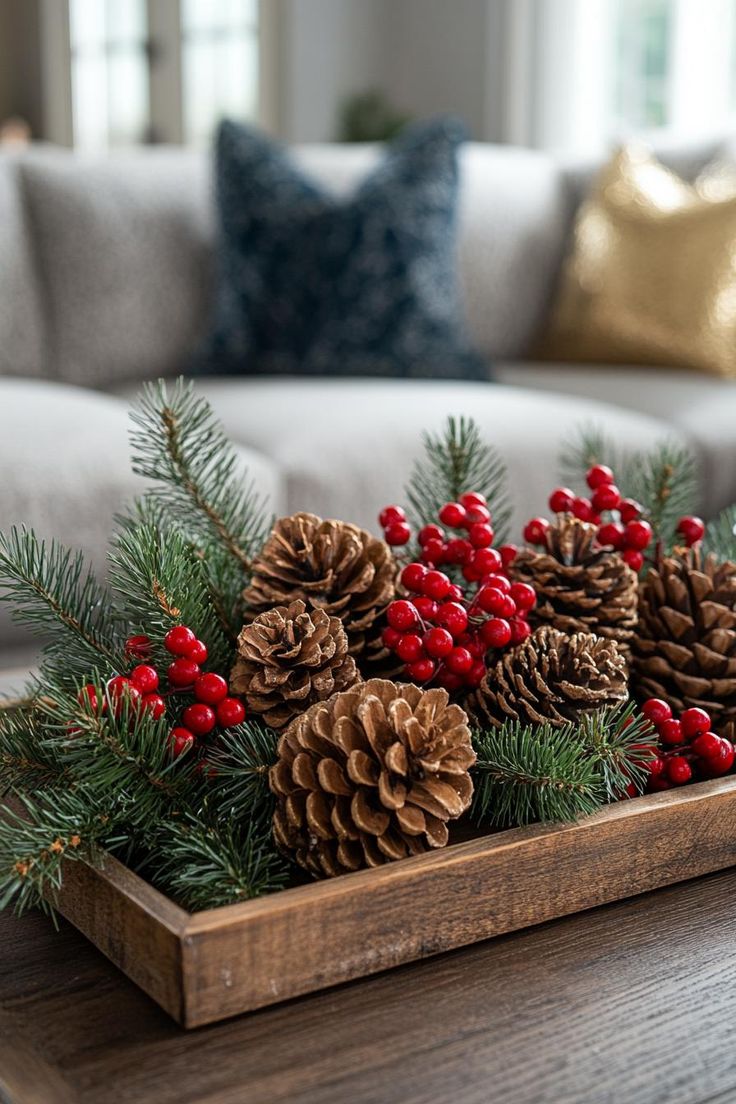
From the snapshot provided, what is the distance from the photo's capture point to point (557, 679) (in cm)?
66

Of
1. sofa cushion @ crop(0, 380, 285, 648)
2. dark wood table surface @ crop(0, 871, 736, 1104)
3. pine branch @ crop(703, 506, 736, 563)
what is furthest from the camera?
sofa cushion @ crop(0, 380, 285, 648)

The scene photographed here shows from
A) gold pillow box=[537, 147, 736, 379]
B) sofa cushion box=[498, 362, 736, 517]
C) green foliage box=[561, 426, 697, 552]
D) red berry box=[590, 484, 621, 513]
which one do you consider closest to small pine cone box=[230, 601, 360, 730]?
red berry box=[590, 484, 621, 513]

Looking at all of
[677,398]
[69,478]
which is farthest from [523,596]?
[677,398]

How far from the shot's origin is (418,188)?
7.29 feet

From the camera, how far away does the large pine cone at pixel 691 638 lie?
28.0 inches

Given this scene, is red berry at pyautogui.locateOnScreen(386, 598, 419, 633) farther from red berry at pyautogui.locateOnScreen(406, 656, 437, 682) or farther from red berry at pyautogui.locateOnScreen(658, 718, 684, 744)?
red berry at pyautogui.locateOnScreen(658, 718, 684, 744)

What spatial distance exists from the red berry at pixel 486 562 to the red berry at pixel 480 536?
2cm

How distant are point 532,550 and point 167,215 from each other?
1.69 meters

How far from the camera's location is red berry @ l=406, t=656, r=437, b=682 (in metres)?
0.66

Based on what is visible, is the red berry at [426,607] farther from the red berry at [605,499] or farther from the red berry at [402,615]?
the red berry at [605,499]

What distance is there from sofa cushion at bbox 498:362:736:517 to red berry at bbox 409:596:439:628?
1244mm

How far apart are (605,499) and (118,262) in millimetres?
1635

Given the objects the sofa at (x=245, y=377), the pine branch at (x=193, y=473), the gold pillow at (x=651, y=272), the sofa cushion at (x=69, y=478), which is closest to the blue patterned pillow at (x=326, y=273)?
the sofa at (x=245, y=377)

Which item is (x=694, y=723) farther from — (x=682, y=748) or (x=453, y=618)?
(x=453, y=618)
